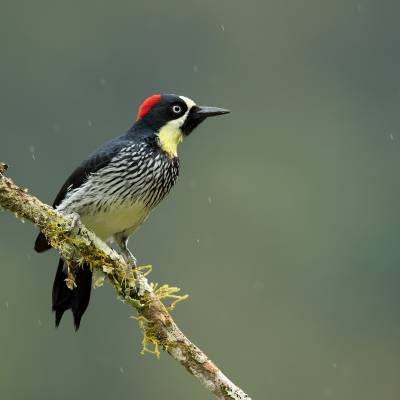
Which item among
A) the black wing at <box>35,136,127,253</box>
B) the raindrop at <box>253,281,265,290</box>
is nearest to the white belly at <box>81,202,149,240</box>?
the black wing at <box>35,136,127,253</box>

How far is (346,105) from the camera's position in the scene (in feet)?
161

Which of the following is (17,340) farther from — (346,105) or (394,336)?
(346,105)

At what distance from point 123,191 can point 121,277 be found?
42.6 inches

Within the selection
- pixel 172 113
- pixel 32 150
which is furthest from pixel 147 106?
pixel 32 150

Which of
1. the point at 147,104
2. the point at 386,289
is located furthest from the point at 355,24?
the point at 147,104

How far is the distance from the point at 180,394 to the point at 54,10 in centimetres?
2498

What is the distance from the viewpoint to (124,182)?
7227mm

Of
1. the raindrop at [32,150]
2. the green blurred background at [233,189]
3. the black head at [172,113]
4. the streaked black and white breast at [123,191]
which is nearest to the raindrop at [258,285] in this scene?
the green blurred background at [233,189]

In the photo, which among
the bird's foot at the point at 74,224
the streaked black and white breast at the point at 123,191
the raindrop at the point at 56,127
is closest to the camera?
the bird's foot at the point at 74,224

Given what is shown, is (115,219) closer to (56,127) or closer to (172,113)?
(172,113)

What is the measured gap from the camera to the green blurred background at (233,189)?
1214 inches

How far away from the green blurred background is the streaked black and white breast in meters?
20.1

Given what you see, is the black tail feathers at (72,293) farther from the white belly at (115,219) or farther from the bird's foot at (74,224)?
the bird's foot at (74,224)

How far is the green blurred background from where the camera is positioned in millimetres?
30828
